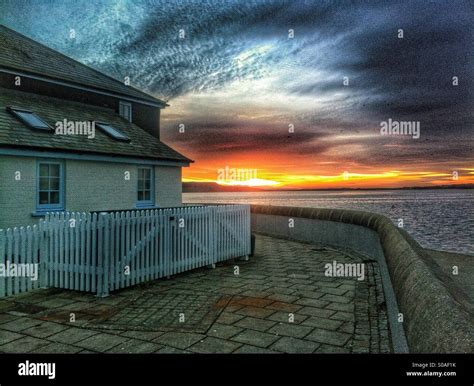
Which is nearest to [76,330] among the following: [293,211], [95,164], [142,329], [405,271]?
[142,329]

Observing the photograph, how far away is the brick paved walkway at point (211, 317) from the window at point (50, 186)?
18.0ft

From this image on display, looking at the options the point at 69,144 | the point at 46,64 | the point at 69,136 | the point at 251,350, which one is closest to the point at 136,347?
the point at 251,350

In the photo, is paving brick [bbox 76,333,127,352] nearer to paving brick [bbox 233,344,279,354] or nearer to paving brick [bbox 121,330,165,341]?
paving brick [bbox 121,330,165,341]

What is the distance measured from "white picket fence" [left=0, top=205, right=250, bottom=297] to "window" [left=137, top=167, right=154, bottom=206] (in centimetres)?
773

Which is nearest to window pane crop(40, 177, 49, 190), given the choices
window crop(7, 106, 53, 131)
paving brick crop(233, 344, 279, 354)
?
window crop(7, 106, 53, 131)

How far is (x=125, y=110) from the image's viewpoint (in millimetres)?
19750

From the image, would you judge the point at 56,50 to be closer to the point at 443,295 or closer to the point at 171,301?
the point at 171,301

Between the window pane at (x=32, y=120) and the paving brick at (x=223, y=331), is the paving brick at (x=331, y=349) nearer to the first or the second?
the paving brick at (x=223, y=331)

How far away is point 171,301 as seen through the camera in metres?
6.68

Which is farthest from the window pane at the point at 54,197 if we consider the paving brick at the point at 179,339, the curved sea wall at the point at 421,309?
the curved sea wall at the point at 421,309

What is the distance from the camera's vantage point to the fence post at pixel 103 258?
281 inches

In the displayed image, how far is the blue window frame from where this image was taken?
1634cm

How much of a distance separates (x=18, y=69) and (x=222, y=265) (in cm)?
1068

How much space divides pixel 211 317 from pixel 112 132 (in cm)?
1208
